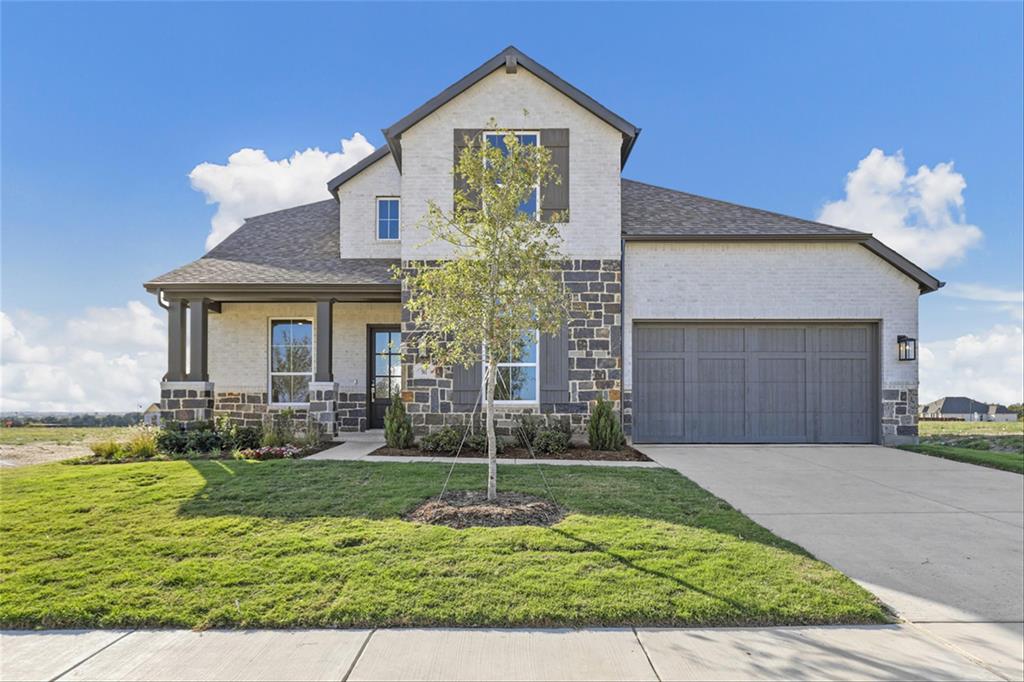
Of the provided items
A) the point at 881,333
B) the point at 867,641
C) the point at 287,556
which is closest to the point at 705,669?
the point at 867,641

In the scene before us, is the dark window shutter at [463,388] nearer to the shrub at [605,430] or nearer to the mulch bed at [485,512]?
the shrub at [605,430]

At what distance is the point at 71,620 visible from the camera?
3.51m

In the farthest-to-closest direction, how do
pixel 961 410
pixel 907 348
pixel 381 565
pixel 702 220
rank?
pixel 961 410
pixel 702 220
pixel 907 348
pixel 381 565

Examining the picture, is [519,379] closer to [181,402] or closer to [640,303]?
[640,303]

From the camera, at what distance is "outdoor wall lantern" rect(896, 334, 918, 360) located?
11.1 m

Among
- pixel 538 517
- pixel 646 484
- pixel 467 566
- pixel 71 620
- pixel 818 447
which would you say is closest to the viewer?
pixel 71 620

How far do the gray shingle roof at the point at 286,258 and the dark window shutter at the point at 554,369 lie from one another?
142 inches

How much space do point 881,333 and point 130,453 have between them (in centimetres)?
1437

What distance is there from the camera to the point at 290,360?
13.5 metres

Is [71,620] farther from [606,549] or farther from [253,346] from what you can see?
[253,346]

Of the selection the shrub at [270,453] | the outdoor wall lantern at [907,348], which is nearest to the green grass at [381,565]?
the shrub at [270,453]

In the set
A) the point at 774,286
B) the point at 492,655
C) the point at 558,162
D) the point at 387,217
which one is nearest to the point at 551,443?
the point at 558,162

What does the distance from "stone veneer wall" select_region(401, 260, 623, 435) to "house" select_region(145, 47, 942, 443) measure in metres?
0.03

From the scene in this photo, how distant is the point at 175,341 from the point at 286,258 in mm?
2969
